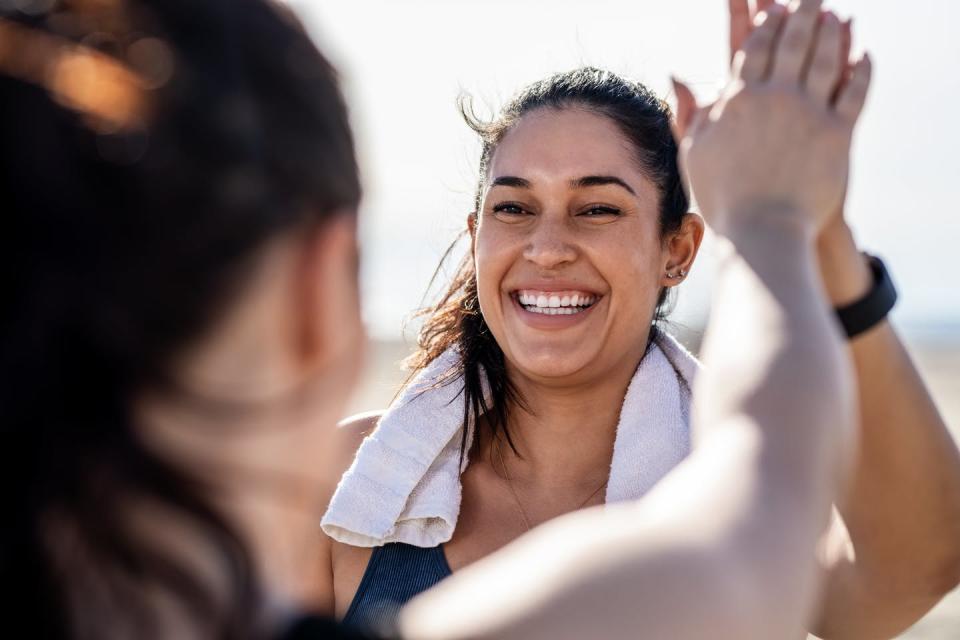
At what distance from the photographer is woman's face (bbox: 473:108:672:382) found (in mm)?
3234

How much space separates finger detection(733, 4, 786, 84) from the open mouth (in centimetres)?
203

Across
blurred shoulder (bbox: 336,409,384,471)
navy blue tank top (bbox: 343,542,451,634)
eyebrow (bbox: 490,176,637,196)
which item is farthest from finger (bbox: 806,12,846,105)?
blurred shoulder (bbox: 336,409,384,471)

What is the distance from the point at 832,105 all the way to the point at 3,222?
→ 879 mm

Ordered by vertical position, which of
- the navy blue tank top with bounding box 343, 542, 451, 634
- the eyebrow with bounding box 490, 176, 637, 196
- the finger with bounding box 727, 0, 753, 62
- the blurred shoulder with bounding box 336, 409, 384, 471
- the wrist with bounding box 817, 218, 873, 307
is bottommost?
the navy blue tank top with bounding box 343, 542, 451, 634

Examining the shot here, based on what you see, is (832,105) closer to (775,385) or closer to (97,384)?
(775,385)

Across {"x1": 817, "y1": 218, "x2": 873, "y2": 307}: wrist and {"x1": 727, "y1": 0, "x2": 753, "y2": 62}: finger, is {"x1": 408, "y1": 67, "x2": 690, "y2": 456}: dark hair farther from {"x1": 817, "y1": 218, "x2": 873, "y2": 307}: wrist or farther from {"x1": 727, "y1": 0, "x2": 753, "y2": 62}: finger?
{"x1": 727, "y1": 0, "x2": 753, "y2": 62}: finger

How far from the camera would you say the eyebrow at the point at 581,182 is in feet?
10.6

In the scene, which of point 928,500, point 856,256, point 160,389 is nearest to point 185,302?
point 160,389

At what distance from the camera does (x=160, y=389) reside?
82 centimetres

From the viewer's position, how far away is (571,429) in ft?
10.8

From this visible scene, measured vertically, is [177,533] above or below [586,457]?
above

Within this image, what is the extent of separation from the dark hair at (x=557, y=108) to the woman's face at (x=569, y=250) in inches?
2.0

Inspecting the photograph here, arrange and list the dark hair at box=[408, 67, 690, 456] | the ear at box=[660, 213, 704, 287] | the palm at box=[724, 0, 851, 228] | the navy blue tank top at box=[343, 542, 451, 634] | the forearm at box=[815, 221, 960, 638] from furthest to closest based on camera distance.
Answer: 1. the ear at box=[660, 213, 704, 287]
2. the dark hair at box=[408, 67, 690, 456]
3. the navy blue tank top at box=[343, 542, 451, 634]
4. the forearm at box=[815, 221, 960, 638]
5. the palm at box=[724, 0, 851, 228]

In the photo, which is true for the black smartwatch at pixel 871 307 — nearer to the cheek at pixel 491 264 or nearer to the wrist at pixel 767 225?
the wrist at pixel 767 225
